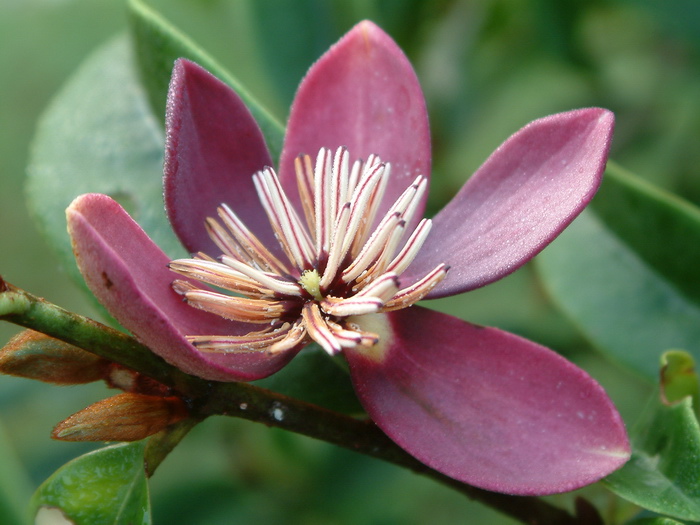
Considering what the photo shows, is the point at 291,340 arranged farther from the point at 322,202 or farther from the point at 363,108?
the point at 363,108

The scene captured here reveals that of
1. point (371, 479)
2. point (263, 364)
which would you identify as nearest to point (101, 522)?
point (263, 364)

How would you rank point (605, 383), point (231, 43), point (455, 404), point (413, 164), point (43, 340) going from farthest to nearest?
point (231, 43) → point (605, 383) → point (413, 164) → point (455, 404) → point (43, 340)

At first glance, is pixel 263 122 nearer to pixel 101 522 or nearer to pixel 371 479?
pixel 101 522

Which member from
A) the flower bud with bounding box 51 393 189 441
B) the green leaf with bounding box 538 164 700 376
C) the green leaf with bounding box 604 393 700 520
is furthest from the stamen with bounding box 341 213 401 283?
the green leaf with bounding box 538 164 700 376

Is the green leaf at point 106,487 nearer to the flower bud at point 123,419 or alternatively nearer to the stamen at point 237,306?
the flower bud at point 123,419

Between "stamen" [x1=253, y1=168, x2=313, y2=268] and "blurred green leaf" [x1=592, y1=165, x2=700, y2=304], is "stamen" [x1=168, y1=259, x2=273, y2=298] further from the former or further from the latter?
"blurred green leaf" [x1=592, y1=165, x2=700, y2=304]

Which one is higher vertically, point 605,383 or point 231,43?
point 231,43
